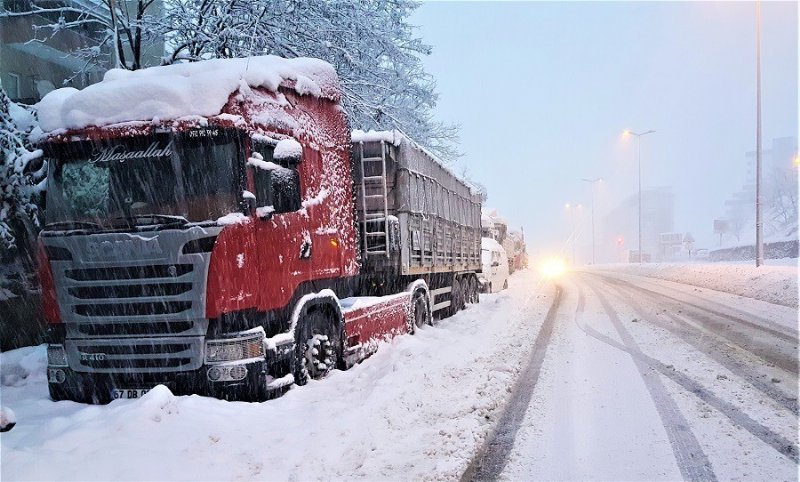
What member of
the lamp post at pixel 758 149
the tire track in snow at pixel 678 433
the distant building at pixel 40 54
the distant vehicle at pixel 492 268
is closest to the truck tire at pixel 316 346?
the tire track in snow at pixel 678 433

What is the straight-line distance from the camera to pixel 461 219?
560 inches

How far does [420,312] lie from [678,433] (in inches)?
252

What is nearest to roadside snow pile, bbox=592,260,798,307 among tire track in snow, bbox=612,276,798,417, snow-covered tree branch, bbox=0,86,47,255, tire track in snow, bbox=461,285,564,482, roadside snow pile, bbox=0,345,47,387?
tire track in snow, bbox=612,276,798,417

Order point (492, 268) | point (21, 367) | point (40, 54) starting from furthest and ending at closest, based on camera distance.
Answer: point (40, 54)
point (492, 268)
point (21, 367)

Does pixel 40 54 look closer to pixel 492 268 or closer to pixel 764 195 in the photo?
pixel 492 268

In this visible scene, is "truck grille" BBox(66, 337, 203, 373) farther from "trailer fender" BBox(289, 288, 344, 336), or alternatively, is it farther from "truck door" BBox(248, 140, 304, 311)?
"trailer fender" BBox(289, 288, 344, 336)

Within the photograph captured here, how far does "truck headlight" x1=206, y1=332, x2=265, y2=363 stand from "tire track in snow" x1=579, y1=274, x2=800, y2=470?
444 centimetres

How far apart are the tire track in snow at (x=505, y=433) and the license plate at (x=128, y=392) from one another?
11.0 ft

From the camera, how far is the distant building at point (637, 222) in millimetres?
137812

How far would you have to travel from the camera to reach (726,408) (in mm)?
4914

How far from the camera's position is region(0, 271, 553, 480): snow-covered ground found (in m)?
3.85

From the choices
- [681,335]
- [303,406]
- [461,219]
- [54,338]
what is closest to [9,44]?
[461,219]

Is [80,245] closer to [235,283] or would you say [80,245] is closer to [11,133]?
[235,283]

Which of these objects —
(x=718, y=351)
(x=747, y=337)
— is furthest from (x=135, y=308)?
(x=747, y=337)
